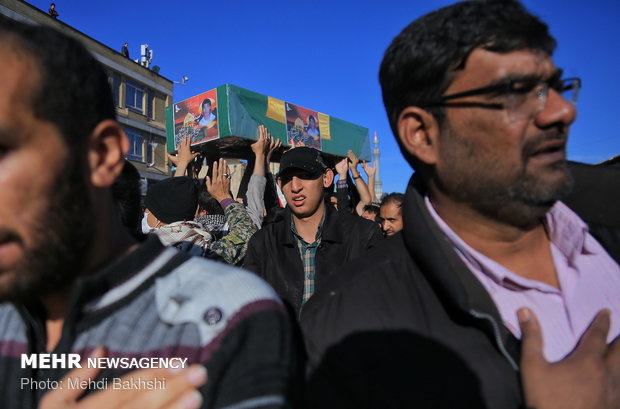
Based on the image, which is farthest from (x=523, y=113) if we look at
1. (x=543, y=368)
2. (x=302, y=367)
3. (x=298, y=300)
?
(x=298, y=300)

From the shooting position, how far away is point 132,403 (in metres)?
0.83

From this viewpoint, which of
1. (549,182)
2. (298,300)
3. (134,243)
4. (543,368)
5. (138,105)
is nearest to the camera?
(543,368)

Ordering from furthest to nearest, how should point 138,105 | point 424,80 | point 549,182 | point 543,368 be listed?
point 138,105 < point 424,80 < point 549,182 < point 543,368

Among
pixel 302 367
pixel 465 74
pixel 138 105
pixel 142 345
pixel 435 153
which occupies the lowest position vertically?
pixel 302 367

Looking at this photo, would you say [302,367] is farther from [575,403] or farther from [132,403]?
[575,403]

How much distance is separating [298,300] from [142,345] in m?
1.77

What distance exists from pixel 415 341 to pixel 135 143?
85.4 ft

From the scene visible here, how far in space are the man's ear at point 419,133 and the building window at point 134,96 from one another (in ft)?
84.0

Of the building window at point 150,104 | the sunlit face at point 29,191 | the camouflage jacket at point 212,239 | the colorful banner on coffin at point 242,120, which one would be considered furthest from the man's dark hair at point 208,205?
the building window at point 150,104

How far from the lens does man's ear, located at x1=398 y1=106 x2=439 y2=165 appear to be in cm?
148

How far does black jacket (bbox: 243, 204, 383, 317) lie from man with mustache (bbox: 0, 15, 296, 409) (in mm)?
1660

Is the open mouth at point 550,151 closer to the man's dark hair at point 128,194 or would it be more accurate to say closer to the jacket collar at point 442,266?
the jacket collar at point 442,266

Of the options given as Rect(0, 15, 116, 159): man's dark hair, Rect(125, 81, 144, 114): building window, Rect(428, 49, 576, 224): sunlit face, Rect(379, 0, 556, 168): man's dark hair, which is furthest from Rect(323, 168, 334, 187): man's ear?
Rect(125, 81, 144, 114): building window

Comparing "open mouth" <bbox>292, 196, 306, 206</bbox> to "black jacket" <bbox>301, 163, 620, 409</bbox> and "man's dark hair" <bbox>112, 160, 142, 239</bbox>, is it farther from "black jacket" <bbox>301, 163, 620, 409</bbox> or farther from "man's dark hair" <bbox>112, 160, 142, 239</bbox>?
"black jacket" <bbox>301, 163, 620, 409</bbox>
